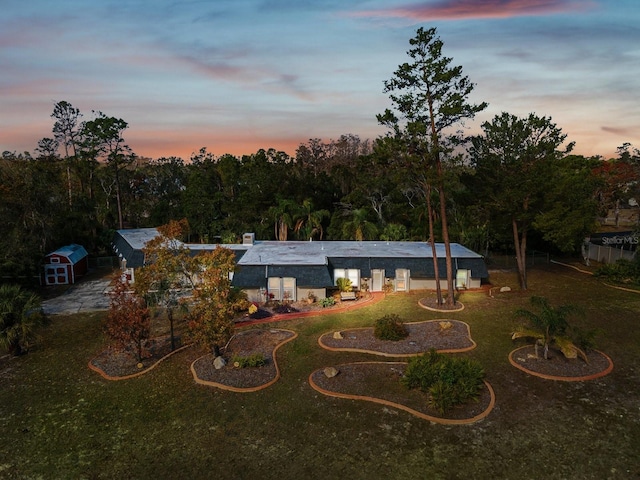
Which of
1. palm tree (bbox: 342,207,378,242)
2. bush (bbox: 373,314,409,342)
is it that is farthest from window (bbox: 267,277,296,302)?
palm tree (bbox: 342,207,378,242)

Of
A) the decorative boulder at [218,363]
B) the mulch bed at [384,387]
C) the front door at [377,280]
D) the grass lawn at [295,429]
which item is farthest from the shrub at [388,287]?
the decorative boulder at [218,363]

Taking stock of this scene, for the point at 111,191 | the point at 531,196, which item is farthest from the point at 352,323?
the point at 111,191

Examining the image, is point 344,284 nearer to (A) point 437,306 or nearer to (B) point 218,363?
(A) point 437,306

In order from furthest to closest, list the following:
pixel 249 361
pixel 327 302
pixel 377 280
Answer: pixel 377 280 → pixel 327 302 → pixel 249 361

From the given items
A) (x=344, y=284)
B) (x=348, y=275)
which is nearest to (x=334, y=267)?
(x=348, y=275)

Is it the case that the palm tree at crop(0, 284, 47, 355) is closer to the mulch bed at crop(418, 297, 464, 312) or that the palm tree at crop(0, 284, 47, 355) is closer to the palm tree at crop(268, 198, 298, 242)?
the mulch bed at crop(418, 297, 464, 312)

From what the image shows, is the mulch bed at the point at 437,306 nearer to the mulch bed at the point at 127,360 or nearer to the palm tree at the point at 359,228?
the mulch bed at the point at 127,360

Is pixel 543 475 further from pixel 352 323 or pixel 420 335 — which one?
pixel 352 323
